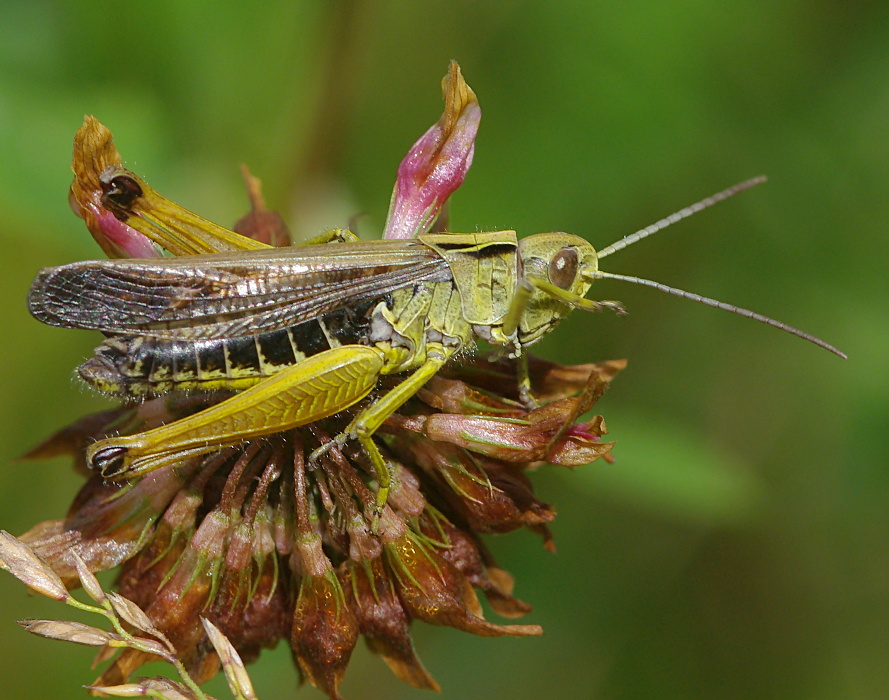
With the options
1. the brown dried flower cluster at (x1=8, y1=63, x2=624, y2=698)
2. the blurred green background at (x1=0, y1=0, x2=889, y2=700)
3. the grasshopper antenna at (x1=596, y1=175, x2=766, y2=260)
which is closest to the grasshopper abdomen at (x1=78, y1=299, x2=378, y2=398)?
the brown dried flower cluster at (x1=8, y1=63, x2=624, y2=698)

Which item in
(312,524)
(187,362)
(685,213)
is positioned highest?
(685,213)

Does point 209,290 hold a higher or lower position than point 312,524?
higher

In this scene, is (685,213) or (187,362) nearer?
(187,362)

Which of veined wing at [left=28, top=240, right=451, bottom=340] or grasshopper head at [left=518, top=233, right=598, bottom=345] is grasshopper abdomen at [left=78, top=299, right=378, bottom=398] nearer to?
veined wing at [left=28, top=240, right=451, bottom=340]

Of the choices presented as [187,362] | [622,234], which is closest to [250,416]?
[187,362]

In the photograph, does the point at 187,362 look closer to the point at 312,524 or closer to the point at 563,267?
the point at 312,524

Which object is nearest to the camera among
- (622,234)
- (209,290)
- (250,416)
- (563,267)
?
(250,416)

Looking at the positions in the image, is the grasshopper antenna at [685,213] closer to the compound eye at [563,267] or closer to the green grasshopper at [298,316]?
the green grasshopper at [298,316]
